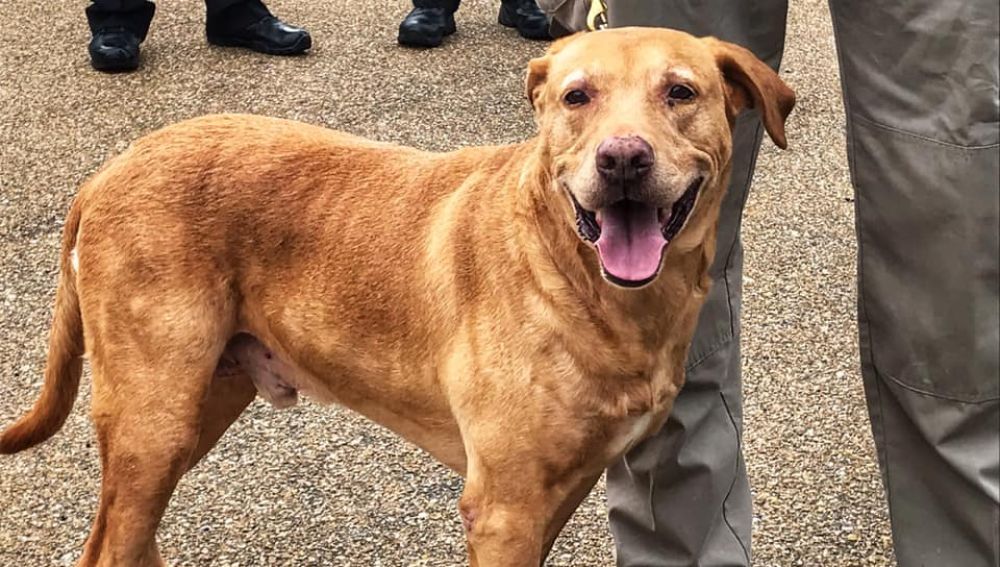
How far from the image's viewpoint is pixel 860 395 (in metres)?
3.88

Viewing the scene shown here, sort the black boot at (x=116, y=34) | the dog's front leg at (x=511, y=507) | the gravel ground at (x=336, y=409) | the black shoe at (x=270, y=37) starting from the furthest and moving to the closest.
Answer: the black shoe at (x=270, y=37), the black boot at (x=116, y=34), the gravel ground at (x=336, y=409), the dog's front leg at (x=511, y=507)

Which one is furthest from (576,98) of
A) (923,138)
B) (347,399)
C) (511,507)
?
(347,399)

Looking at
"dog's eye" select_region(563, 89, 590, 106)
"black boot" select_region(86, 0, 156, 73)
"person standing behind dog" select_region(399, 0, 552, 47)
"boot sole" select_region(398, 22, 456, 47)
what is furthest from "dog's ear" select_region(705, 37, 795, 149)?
"black boot" select_region(86, 0, 156, 73)

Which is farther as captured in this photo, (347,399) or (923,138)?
(347,399)

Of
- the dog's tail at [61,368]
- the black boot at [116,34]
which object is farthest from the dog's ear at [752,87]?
the black boot at [116,34]

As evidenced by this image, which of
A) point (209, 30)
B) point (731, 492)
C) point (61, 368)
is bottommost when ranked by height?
point (209, 30)

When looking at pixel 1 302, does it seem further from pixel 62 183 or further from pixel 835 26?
pixel 835 26

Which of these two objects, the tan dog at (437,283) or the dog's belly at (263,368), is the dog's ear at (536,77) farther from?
the dog's belly at (263,368)

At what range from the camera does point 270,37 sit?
21.2 ft

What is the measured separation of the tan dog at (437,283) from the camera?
7.39 ft

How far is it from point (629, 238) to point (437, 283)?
0.50 meters

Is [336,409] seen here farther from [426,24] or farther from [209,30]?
[209,30]

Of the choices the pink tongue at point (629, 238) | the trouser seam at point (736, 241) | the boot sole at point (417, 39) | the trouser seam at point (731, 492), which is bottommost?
the boot sole at point (417, 39)

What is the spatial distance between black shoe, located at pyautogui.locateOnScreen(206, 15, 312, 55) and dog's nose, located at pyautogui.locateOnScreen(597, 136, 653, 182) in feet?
15.2
